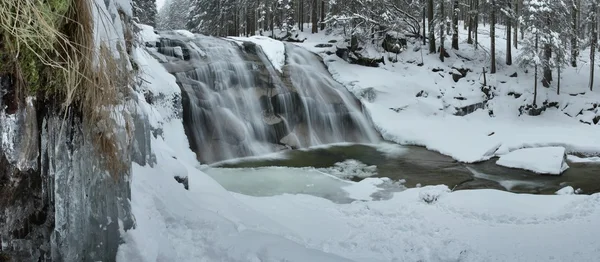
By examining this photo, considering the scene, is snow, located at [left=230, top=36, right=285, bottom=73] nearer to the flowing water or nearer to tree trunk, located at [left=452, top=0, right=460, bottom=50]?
the flowing water

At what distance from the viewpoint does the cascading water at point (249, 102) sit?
14508mm

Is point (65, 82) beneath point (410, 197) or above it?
above

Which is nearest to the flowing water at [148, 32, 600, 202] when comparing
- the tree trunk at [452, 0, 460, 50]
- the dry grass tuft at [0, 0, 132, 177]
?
the dry grass tuft at [0, 0, 132, 177]

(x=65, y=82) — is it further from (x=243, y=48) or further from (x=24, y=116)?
(x=243, y=48)

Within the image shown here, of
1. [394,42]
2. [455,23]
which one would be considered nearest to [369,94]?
[394,42]

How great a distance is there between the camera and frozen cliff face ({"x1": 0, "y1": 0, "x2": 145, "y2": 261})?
2502 millimetres

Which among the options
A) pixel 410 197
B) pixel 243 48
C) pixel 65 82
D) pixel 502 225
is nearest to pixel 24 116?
pixel 65 82

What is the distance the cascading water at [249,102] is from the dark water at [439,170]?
3.41ft

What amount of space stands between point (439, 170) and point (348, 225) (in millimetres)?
7132

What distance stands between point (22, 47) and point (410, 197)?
8172 mm

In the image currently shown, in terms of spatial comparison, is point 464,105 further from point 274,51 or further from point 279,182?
point 279,182

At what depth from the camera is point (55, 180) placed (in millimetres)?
2781

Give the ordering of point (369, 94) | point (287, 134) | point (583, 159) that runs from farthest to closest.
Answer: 1. point (369, 94)
2. point (287, 134)
3. point (583, 159)

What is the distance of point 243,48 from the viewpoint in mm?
19281
